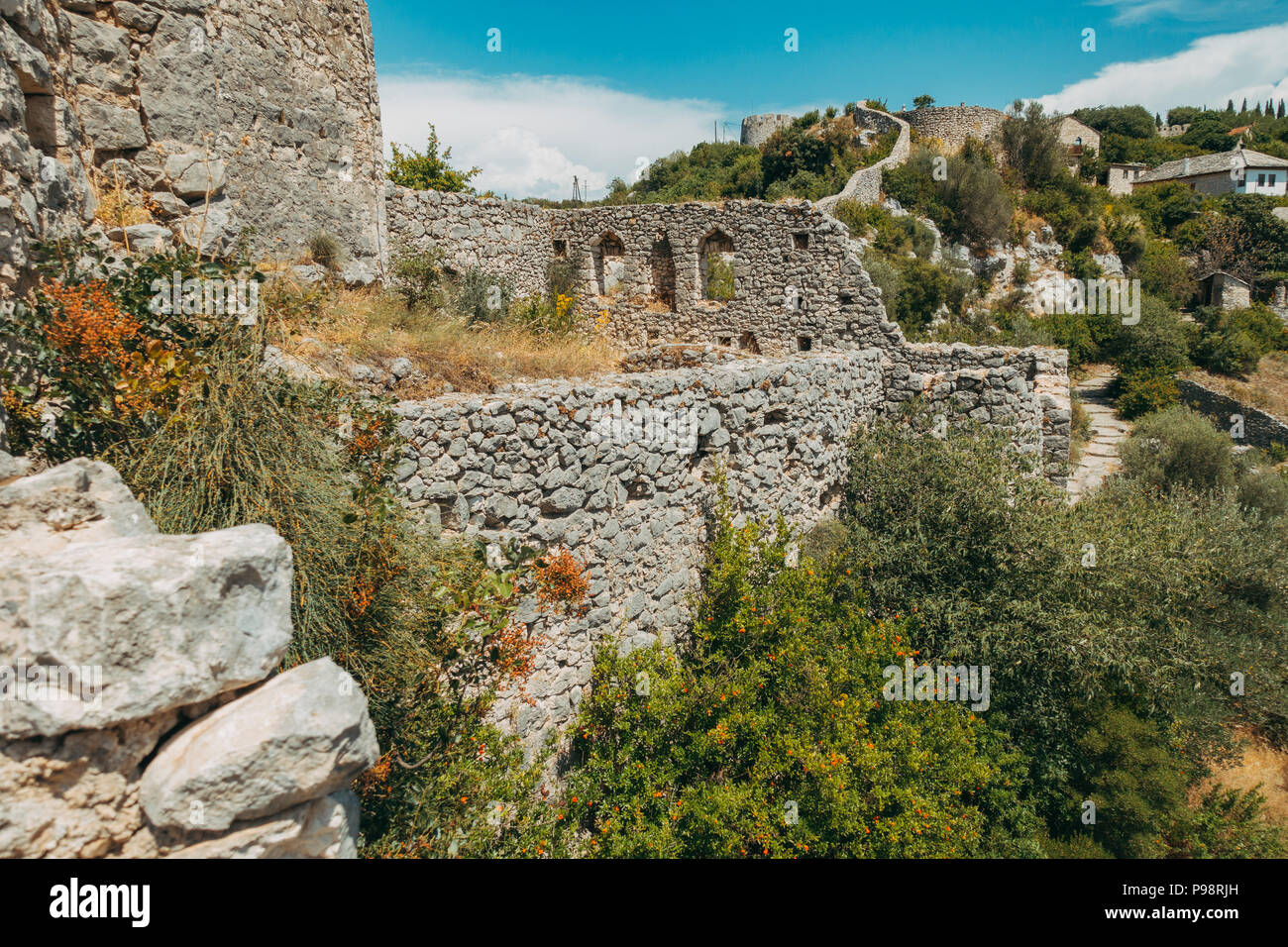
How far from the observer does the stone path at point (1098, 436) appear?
1245cm

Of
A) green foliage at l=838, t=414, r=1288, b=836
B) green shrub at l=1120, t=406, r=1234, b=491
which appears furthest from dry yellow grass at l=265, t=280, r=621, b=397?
green shrub at l=1120, t=406, r=1234, b=491

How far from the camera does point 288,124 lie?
7688mm

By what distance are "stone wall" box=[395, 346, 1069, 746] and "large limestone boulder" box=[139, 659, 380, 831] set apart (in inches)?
87.3

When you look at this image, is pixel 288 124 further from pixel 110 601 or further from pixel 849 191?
pixel 849 191

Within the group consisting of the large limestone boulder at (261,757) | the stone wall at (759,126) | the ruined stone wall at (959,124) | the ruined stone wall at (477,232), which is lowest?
the large limestone boulder at (261,757)

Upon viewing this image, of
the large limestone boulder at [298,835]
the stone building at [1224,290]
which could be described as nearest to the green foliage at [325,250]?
the large limestone boulder at [298,835]

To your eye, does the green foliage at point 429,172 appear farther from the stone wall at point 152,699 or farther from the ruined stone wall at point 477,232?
the stone wall at point 152,699

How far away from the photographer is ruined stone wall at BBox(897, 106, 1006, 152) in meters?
35.1

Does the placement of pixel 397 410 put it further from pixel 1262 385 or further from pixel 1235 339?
pixel 1235 339

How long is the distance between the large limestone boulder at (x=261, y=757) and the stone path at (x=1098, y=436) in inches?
374

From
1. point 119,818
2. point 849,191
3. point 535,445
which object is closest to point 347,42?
point 535,445

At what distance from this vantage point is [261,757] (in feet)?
7.55
